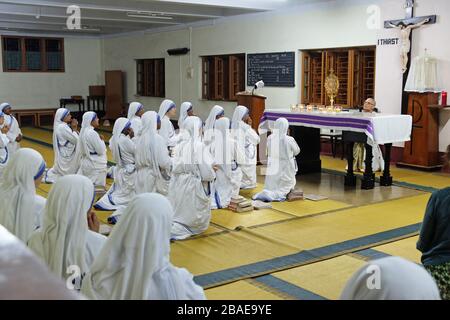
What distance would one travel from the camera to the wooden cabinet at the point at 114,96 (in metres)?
18.3

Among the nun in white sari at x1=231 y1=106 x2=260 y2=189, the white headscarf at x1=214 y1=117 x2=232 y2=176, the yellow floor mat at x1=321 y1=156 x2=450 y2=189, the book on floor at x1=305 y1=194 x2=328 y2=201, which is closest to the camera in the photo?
the white headscarf at x1=214 y1=117 x2=232 y2=176

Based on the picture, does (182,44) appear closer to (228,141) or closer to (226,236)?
(228,141)

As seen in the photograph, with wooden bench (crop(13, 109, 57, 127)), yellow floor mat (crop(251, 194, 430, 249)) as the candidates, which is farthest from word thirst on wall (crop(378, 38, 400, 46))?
wooden bench (crop(13, 109, 57, 127))

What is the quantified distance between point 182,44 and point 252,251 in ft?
37.7

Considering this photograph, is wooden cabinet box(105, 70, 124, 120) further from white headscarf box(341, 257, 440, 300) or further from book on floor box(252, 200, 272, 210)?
white headscarf box(341, 257, 440, 300)

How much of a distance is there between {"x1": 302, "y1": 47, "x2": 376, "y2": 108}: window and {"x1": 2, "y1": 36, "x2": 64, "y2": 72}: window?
10.2 m

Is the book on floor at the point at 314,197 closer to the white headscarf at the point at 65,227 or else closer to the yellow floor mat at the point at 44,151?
the white headscarf at the point at 65,227

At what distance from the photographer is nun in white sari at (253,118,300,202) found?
7.31 meters

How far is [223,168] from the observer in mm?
7082

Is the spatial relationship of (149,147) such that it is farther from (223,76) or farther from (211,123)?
(223,76)

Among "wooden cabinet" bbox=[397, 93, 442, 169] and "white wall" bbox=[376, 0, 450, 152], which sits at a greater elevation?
"white wall" bbox=[376, 0, 450, 152]

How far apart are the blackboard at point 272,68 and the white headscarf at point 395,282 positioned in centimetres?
1058

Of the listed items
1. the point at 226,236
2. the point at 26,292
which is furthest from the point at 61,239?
the point at 226,236

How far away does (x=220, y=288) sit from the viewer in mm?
4281
